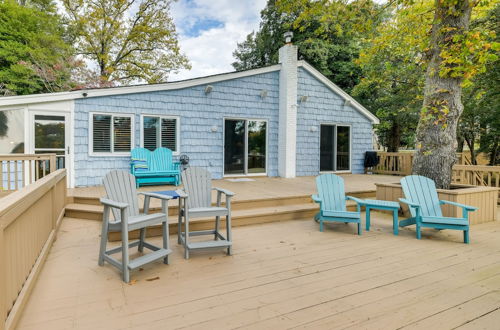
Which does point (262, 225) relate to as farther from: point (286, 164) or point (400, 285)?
point (286, 164)

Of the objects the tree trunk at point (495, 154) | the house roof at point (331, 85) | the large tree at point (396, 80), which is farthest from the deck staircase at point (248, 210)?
the tree trunk at point (495, 154)

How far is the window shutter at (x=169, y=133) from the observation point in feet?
24.2

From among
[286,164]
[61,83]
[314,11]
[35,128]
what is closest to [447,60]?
[314,11]

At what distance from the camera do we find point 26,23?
48.0 feet

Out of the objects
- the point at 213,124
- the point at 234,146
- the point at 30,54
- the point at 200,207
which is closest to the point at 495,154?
the point at 234,146

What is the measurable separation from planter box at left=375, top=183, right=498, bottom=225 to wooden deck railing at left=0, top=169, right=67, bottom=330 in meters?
5.16

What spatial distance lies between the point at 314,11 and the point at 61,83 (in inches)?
528

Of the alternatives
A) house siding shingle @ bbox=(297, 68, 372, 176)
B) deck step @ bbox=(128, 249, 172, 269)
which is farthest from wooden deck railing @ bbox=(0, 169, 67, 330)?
house siding shingle @ bbox=(297, 68, 372, 176)

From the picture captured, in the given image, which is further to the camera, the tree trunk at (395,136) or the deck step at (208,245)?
the tree trunk at (395,136)

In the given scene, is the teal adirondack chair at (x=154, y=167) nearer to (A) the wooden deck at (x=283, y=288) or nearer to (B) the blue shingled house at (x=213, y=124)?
(B) the blue shingled house at (x=213, y=124)

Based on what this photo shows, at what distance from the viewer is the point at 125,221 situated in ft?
8.61

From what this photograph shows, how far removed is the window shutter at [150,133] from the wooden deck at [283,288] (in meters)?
3.72

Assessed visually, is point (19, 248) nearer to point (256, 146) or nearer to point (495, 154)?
point (256, 146)

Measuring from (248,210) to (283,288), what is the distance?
8.24 feet
